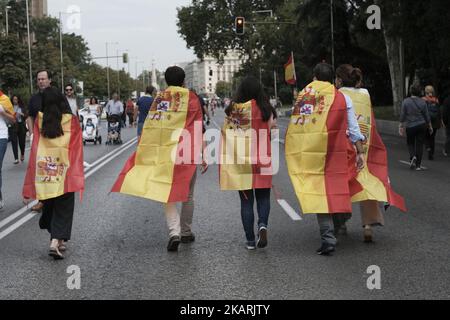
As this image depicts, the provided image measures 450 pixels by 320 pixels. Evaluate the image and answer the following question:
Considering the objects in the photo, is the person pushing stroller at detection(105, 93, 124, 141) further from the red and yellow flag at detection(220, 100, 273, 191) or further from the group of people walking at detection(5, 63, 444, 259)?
the red and yellow flag at detection(220, 100, 273, 191)

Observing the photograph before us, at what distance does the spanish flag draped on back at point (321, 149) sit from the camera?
6.96 meters

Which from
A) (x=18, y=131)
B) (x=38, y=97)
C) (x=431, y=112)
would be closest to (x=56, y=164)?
(x=38, y=97)

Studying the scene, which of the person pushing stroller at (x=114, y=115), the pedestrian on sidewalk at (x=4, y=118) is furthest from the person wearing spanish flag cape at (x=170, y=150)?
the person pushing stroller at (x=114, y=115)

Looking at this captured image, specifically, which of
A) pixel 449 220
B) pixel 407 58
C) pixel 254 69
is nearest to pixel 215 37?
pixel 254 69

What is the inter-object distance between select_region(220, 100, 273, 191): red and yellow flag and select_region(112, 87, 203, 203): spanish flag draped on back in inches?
17.2

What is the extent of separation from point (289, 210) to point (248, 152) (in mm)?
2822

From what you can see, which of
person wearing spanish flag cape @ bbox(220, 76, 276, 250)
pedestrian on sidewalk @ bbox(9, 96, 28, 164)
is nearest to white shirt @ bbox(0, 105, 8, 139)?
person wearing spanish flag cape @ bbox(220, 76, 276, 250)

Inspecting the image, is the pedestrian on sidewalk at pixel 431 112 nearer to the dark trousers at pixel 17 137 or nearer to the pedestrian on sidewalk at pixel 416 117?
the pedestrian on sidewalk at pixel 416 117

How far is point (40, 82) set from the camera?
7457mm

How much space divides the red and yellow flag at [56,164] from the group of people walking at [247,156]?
0.01 meters

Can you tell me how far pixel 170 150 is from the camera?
7.45 m

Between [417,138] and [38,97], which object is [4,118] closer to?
[38,97]

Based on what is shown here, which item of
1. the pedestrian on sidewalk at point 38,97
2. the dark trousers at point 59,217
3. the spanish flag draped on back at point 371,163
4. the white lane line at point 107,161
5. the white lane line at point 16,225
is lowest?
the white lane line at point 107,161

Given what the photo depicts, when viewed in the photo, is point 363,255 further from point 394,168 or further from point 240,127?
point 394,168
